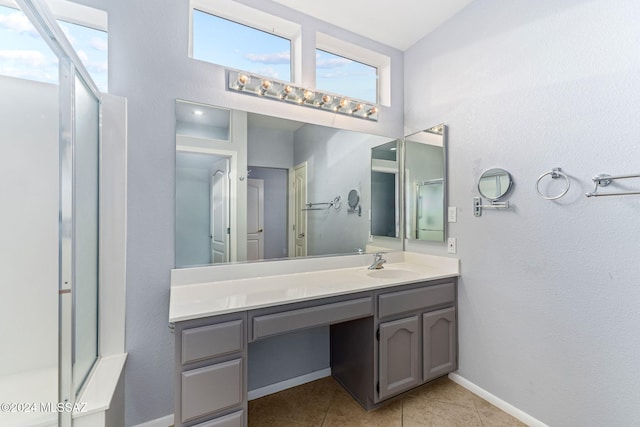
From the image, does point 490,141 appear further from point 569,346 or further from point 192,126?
point 192,126

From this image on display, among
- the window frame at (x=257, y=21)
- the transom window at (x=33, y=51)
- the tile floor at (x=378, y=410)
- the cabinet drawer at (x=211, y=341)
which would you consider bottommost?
the tile floor at (x=378, y=410)

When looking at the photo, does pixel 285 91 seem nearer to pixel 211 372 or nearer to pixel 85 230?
pixel 85 230

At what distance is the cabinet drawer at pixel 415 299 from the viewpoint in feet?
5.68

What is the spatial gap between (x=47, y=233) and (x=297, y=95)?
1747 millimetres

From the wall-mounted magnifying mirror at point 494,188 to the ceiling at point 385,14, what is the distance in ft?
4.26

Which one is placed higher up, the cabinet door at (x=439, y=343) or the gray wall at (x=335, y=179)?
the gray wall at (x=335, y=179)

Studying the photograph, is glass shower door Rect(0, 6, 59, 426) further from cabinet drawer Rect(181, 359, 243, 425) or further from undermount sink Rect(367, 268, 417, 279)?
→ undermount sink Rect(367, 268, 417, 279)

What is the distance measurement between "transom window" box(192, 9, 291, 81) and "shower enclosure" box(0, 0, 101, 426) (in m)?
0.80

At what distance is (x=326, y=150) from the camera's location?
2.17 metres

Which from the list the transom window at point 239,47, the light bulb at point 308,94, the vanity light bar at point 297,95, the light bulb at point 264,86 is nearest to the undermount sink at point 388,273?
the vanity light bar at point 297,95

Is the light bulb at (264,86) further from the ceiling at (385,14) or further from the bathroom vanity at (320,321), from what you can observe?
the bathroom vanity at (320,321)

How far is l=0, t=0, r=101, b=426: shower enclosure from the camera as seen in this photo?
114 centimetres

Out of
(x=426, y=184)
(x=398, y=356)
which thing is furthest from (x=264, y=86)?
(x=398, y=356)

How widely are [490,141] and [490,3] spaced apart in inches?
37.7
